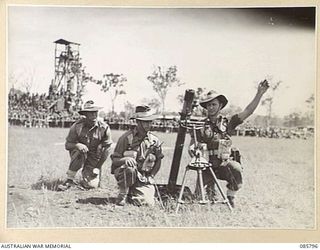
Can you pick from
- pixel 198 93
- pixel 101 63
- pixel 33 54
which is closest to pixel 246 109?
pixel 198 93

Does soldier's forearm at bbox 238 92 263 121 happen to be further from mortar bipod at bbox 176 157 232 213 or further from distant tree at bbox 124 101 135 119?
distant tree at bbox 124 101 135 119

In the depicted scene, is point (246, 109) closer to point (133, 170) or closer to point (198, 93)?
point (198, 93)

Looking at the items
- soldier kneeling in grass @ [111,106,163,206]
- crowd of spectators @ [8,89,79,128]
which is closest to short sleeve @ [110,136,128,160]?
soldier kneeling in grass @ [111,106,163,206]

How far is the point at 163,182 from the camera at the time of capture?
0.92 meters

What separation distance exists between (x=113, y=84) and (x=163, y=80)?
0.10 m

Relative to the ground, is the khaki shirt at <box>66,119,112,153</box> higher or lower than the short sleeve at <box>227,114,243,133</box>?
lower

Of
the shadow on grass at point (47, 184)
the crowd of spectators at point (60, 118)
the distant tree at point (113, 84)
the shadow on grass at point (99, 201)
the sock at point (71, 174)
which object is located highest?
the distant tree at point (113, 84)

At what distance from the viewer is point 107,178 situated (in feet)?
3.02

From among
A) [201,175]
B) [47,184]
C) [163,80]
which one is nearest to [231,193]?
[201,175]

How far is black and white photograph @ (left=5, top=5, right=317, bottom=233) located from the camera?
92cm

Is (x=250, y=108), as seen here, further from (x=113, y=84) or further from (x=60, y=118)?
(x=60, y=118)

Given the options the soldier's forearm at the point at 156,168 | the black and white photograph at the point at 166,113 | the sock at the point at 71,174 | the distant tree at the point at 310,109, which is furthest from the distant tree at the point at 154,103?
the distant tree at the point at 310,109

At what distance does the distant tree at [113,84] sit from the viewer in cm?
92

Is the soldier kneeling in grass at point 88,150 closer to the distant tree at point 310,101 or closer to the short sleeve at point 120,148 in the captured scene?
the short sleeve at point 120,148
